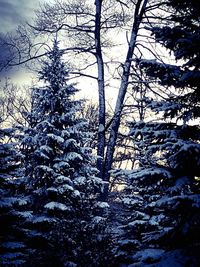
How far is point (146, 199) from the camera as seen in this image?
10.4 meters

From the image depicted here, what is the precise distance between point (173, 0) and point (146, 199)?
6.99m

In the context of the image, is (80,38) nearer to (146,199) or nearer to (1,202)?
(146,199)

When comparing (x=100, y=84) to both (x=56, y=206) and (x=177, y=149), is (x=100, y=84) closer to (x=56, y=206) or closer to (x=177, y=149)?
(x=56, y=206)

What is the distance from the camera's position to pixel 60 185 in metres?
9.62

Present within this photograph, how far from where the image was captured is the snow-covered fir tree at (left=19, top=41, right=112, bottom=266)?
8.46 m

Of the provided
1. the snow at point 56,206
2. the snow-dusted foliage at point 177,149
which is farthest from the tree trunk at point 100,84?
the snow-dusted foliage at point 177,149

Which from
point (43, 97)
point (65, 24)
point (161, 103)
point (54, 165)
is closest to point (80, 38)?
point (65, 24)

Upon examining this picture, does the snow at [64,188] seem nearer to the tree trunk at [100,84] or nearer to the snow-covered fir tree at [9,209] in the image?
the snow-covered fir tree at [9,209]

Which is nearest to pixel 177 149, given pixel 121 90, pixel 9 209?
pixel 9 209

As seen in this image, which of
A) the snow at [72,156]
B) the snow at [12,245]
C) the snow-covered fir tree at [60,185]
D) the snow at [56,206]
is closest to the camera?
the snow at [12,245]

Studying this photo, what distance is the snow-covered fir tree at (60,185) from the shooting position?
8461 mm

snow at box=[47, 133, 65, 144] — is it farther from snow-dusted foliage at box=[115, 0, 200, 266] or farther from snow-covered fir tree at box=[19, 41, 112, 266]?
snow-dusted foliage at box=[115, 0, 200, 266]

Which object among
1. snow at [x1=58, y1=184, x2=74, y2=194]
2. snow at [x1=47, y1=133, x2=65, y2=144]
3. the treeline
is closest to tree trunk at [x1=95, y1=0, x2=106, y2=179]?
the treeline

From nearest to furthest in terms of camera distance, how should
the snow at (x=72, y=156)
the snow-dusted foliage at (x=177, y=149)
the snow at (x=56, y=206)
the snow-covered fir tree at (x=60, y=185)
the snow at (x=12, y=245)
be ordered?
the snow-dusted foliage at (x=177, y=149) < the snow at (x=12, y=245) < the snow-covered fir tree at (x=60, y=185) < the snow at (x=56, y=206) < the snow at (x=72, y=156)
